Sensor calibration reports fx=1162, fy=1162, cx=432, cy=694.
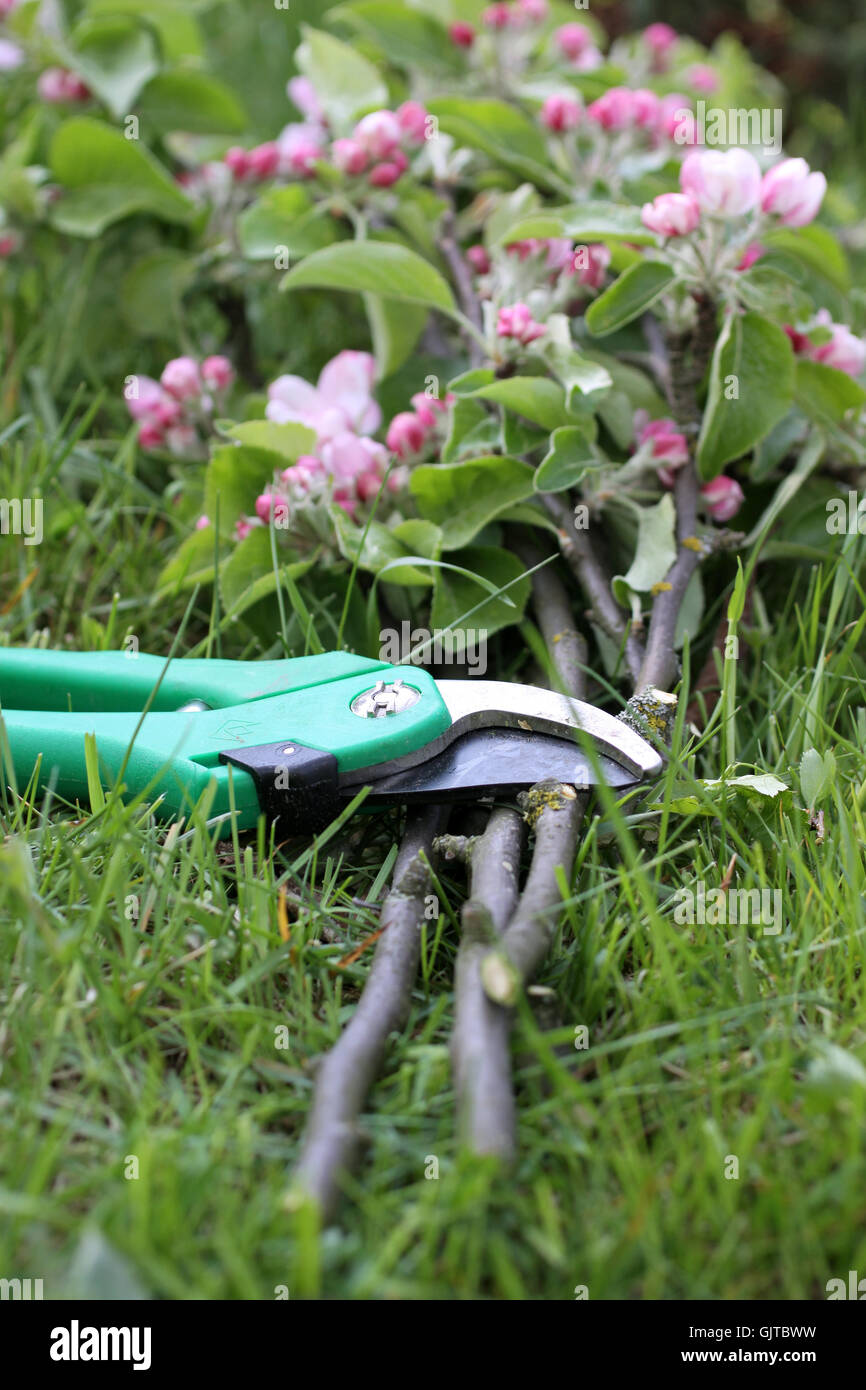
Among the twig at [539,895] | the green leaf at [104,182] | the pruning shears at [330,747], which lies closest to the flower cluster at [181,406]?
the green leaf at [104,182]

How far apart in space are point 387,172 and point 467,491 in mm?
682

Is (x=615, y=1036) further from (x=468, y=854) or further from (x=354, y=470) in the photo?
(x=354, y=470)

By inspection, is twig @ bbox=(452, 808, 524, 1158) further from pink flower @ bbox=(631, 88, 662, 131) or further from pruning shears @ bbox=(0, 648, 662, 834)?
→ pink flower @ bbox=(631, 88, 662, 131)

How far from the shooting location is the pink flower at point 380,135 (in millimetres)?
1873

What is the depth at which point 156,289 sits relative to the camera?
2240mm

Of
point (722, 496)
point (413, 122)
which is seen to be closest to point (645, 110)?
point (413, 122)

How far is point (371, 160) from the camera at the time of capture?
1.93m

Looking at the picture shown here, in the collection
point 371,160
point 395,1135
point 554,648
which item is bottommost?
point 395,1135

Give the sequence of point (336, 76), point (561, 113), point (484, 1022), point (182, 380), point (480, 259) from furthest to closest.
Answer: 1. point (336, 76)
2. point (561, 113)
3. point (480, 259)
4. point (182, 380)
5. point (484, 1022)

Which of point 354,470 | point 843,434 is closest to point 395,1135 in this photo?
point 354,470

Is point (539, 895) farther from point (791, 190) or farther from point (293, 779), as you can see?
point (791, 190)

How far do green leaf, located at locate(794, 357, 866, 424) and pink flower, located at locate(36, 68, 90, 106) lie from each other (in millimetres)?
1612

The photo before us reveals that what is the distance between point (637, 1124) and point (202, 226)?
78.2 inches

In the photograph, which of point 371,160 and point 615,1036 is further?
point 371,160
